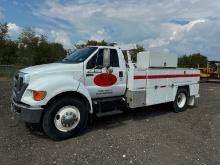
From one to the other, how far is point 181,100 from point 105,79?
4093mm

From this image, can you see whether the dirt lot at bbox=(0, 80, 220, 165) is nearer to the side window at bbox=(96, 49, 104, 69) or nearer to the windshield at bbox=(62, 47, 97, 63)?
the side window at bbox=(96, 49, 104, 69)

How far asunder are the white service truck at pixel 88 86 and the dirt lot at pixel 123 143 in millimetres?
520

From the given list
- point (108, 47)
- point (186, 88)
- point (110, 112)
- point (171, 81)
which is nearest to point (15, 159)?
point (110, 112)

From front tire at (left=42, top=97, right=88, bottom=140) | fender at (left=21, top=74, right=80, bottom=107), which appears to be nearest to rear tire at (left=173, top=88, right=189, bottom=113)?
front tire at (left=42, top=97, right=88, bottom=140)

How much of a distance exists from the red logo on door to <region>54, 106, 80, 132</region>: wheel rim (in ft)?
3.60

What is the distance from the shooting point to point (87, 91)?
7641 millimetres

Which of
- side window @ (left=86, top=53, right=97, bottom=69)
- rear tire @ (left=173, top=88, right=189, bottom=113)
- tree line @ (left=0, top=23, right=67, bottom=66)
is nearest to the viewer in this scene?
side window @ (left=86, top=53, right=97, bottom=69)

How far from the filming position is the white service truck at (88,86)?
685cm

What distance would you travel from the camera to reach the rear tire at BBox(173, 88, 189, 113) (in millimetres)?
10663

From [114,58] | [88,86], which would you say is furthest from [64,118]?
[114,58]

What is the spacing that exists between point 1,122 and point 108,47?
146 inches

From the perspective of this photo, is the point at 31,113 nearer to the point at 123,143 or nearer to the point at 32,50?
the point at 123,143

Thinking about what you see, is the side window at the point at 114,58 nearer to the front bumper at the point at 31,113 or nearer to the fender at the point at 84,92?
the fender at the point at 84,92

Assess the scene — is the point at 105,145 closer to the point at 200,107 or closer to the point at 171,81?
the point at 171,81
